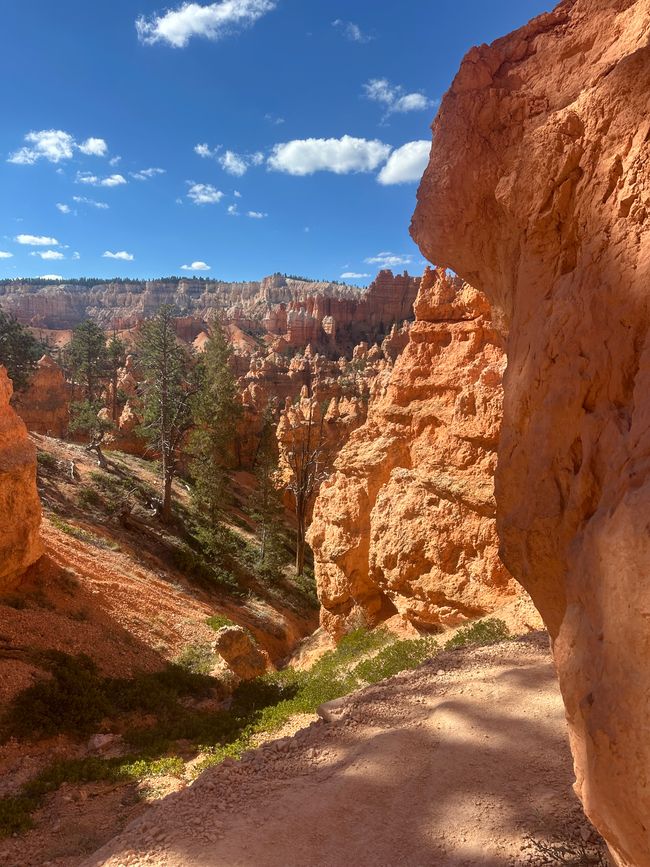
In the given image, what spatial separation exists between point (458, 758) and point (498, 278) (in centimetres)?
406

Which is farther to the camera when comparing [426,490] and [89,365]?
[89,365]

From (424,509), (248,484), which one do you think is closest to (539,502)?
(424,509)

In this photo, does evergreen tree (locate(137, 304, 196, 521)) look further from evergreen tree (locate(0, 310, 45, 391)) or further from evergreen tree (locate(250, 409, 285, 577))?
evergreen tree (locate(0, 310, 45, 391))

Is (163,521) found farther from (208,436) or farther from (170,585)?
(170,585)

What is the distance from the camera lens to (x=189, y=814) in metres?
4.00

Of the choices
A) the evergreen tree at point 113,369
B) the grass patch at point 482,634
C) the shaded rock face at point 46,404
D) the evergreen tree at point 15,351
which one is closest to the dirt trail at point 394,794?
the grass patch at point 482,634

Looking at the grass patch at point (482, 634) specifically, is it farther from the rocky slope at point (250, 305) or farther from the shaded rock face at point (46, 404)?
the rocky slope at point (250, 305)

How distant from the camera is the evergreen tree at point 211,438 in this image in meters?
19.5

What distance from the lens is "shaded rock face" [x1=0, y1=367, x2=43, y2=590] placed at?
9.70 metres

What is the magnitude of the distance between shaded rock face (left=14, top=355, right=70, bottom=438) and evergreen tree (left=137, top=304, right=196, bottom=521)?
15.4m

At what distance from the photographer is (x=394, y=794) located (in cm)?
389

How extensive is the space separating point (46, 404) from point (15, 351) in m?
10.4

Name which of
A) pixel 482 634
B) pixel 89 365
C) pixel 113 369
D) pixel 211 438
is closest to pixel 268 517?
pixel 211 438

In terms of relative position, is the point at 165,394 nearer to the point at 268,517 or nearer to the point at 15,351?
the point at 268,517
